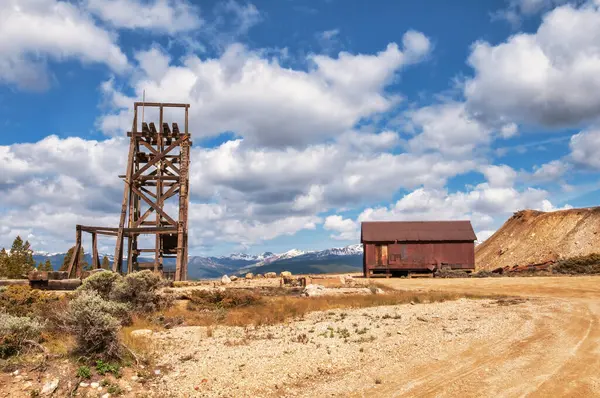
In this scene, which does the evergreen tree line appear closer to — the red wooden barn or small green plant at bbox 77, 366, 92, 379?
the red wooden barn

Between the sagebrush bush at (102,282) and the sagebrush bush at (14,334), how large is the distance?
6.70m

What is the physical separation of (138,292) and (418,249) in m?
35.2

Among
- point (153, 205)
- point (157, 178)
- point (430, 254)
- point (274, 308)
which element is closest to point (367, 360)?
point (274, 308)

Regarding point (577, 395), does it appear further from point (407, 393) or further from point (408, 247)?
point (408, 247)

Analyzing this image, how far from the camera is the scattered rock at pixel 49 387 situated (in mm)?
7477

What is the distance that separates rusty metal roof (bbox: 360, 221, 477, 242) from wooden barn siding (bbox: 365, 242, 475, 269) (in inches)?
25.5

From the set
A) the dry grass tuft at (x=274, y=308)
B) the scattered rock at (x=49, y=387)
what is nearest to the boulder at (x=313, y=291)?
the dry grass tuft at (x=274, y=308)

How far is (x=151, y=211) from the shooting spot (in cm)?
2897

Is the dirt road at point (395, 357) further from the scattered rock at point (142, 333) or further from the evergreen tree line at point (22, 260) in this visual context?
the evergreen tree line at point (22, 260)

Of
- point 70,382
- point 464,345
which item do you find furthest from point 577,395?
point 70,382

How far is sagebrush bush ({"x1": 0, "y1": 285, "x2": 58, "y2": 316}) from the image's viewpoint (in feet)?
48.8

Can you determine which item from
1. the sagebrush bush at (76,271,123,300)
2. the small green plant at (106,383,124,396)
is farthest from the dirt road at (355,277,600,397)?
the sagebrush bush at (76,271,123,300)

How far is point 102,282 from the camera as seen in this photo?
1719cm

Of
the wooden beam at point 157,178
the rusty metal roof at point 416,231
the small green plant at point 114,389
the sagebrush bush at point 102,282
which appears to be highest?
the wooden beam at point 157,178
